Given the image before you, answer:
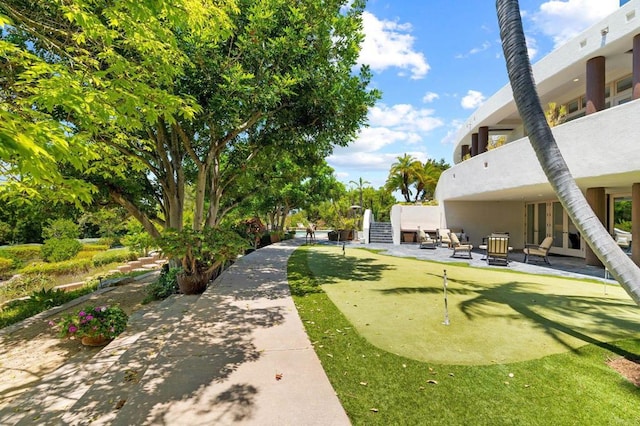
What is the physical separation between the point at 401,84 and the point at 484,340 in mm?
15546

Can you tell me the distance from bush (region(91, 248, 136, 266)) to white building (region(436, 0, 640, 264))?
22.1m

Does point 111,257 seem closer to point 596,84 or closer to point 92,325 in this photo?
point 92,325

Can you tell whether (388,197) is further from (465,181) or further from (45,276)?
Answer: (45,276)

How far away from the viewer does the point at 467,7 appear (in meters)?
9.03

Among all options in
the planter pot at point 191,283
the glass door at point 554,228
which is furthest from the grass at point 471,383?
the glass door at point 554,228

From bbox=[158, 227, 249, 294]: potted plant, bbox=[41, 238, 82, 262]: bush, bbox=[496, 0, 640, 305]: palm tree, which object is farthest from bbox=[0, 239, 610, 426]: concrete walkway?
bbox=[41, 238, 82, 262]: bush

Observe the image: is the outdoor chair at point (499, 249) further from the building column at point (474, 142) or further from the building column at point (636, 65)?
the building column at point (474, 142)

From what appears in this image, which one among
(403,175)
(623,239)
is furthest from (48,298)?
(403,175)

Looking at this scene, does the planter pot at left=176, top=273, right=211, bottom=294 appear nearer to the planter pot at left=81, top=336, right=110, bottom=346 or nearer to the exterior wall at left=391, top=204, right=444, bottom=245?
the planter pot at left=81, top=336, right=110, bottom=346

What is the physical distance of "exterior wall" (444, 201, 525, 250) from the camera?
71.0ft

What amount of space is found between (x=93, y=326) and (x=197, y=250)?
10.1 ft

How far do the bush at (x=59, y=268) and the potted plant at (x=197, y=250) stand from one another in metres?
11.6

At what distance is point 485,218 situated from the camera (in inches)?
861

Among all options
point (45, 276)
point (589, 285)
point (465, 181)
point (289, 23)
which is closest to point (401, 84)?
point (465, 181)
